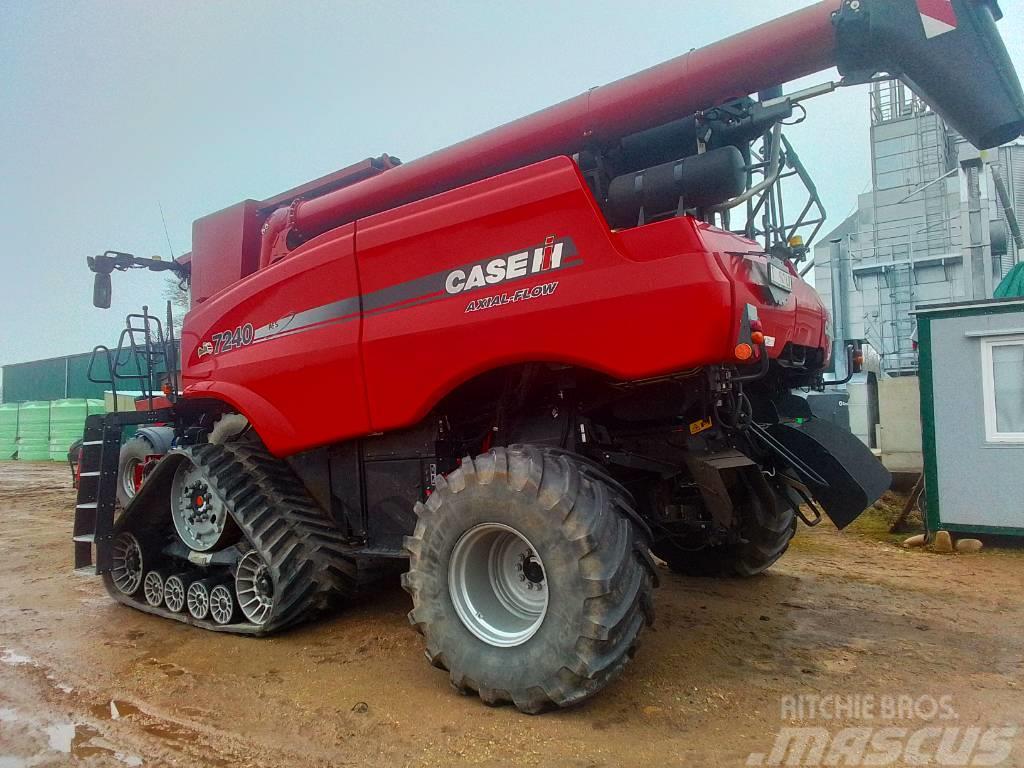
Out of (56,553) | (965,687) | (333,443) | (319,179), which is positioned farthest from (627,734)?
(56,553)

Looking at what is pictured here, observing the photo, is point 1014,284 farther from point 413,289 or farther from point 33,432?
point 33,432

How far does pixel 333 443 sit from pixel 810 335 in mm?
3008

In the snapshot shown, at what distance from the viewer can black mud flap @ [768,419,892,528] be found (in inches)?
160

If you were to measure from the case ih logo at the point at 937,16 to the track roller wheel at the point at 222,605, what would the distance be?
16.4ft

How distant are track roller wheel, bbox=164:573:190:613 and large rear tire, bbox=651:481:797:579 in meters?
3.28

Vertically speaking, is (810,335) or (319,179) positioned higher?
(319,179)

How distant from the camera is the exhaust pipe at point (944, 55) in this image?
10.9ft

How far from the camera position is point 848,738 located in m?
2.98

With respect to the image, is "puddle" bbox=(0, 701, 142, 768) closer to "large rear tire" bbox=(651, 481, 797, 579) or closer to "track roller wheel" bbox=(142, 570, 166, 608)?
"track roller wheel" bbox=(142, 570, 166, 608)

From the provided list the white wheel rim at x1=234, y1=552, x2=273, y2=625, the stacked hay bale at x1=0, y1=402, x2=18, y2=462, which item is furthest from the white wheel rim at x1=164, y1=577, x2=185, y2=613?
the stacked hay bale at x1=0, y1=402, x2=18, y2=462

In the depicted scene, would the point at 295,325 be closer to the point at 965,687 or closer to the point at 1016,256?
the point at 965,687

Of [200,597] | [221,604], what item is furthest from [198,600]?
[221,604]

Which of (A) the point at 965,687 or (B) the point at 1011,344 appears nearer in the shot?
(A) the point at 965,687

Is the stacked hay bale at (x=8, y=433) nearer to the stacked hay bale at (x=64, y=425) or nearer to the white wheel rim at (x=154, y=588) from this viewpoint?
the stacked hay bale at (x=64, y=425)
